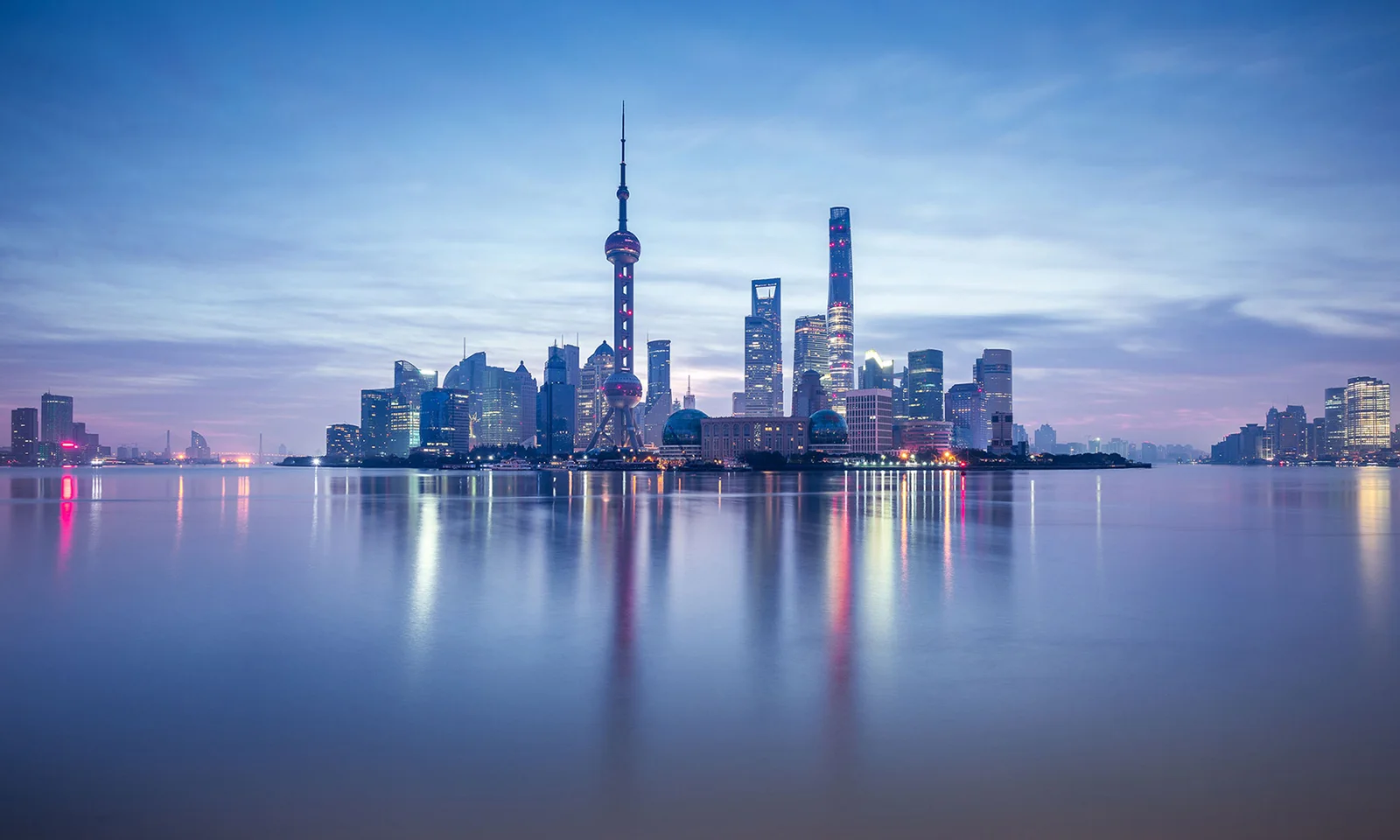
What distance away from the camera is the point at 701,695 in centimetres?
1612

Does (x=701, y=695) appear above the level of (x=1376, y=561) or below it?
above

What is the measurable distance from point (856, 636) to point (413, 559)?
23.1 m

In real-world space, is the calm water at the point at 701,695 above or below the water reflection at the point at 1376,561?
above

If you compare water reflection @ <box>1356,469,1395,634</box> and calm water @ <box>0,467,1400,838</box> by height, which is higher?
calm water @ <box>0,467,1400,838</box>

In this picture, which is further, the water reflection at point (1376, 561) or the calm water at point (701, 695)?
the water reflection at point (1376, 561)

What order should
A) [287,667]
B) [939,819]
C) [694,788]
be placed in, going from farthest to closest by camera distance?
[287,667]
[694,788]
[939,819]

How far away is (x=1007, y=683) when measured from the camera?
17.0 meters

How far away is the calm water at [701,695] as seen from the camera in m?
11.0

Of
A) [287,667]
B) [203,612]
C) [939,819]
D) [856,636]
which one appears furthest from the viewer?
[203,612]

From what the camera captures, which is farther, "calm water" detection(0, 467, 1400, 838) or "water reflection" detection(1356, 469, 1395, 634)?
"water reflection" detection(1356, 469, 1395, 634)

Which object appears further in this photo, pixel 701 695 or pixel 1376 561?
pixel 1376 561

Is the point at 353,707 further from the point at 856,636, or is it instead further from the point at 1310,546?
the point at 1310,546

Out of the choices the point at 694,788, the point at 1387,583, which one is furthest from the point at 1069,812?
the point at 1387,583

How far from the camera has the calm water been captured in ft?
36.0
